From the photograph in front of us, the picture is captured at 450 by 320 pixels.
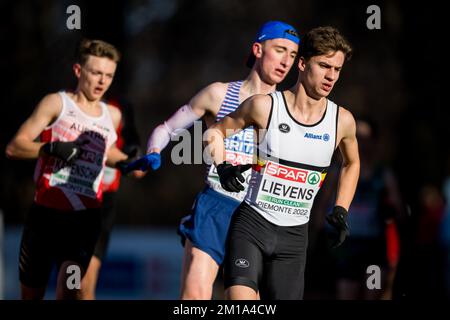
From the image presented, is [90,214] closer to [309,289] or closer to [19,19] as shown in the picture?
[309,289]

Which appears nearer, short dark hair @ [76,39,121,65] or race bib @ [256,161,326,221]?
race bib @ [256,161,326,221]

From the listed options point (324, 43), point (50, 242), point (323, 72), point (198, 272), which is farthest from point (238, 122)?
point (50, 242)

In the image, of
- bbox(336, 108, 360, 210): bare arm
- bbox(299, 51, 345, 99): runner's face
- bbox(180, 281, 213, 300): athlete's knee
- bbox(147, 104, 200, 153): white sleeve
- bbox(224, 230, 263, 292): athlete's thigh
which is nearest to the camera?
bbox(224, 230, 263, 292): athlete's thigh

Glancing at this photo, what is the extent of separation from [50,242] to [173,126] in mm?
1319

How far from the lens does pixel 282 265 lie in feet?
18.8

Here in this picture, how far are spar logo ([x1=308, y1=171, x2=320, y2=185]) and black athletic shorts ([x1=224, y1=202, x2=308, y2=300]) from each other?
12.7 inches

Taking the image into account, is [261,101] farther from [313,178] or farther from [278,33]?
[278,33]

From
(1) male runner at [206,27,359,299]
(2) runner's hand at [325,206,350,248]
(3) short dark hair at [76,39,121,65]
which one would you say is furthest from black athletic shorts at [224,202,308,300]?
(3) short dark hair at [76,39,121,65]

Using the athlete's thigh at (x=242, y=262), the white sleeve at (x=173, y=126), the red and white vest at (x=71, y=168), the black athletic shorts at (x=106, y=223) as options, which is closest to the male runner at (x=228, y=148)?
the white sleeve at (x=173, y=126)

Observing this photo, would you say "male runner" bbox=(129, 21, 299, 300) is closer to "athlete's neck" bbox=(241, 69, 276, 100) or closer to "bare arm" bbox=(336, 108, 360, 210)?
"athlete's neck" bbox=(241, 69, 276, 100)

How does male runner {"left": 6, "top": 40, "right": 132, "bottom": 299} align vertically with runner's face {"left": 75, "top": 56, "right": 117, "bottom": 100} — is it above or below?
below

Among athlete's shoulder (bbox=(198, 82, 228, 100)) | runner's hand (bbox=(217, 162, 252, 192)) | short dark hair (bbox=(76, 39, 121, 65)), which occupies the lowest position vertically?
runner's hand (bbox=(217, 162, 252, 192))

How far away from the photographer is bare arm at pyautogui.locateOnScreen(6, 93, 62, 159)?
6672 mm

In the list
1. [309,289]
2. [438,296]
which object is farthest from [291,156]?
[309,289]
